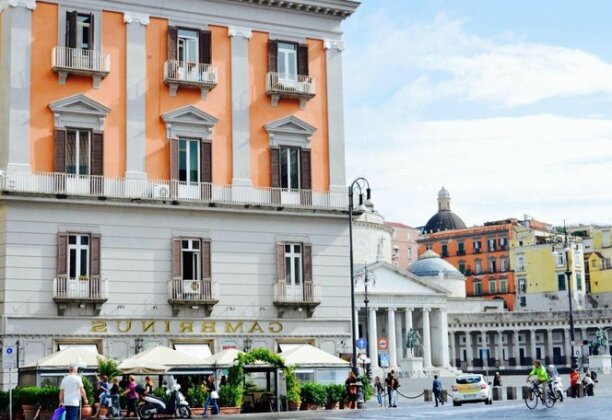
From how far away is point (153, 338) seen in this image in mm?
40719

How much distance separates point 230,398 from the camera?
126ft

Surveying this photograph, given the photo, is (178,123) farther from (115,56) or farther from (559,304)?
(559,304)

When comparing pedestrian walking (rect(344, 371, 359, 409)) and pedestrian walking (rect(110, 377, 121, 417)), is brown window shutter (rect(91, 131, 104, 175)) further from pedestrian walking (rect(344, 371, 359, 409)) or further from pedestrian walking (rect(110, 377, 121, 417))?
pedestrian walking (rect(344, 371, 359, 409))

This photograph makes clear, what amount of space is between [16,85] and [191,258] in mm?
9550

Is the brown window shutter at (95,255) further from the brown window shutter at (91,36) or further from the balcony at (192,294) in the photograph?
the brown window shutter at (91,36)

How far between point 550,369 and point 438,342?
69778 millimetres

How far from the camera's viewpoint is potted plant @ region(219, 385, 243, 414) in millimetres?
38219

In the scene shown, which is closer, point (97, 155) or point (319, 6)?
point (97, 155)

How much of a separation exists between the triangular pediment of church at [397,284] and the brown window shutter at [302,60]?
6053cm

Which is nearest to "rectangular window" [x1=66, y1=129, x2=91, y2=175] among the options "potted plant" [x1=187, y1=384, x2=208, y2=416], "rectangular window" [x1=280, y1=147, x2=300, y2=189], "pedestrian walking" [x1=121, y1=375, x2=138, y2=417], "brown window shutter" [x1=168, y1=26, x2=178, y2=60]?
"brown window shutter" [x1=168, y1=26, x2=178, y2=60]

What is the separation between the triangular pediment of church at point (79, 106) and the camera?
4025 centimetres

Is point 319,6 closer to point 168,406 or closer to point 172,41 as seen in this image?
point 172,41

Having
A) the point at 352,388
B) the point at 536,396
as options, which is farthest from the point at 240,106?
the point at 536,396

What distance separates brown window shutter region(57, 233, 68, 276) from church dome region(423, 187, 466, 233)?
13255 centimetres
